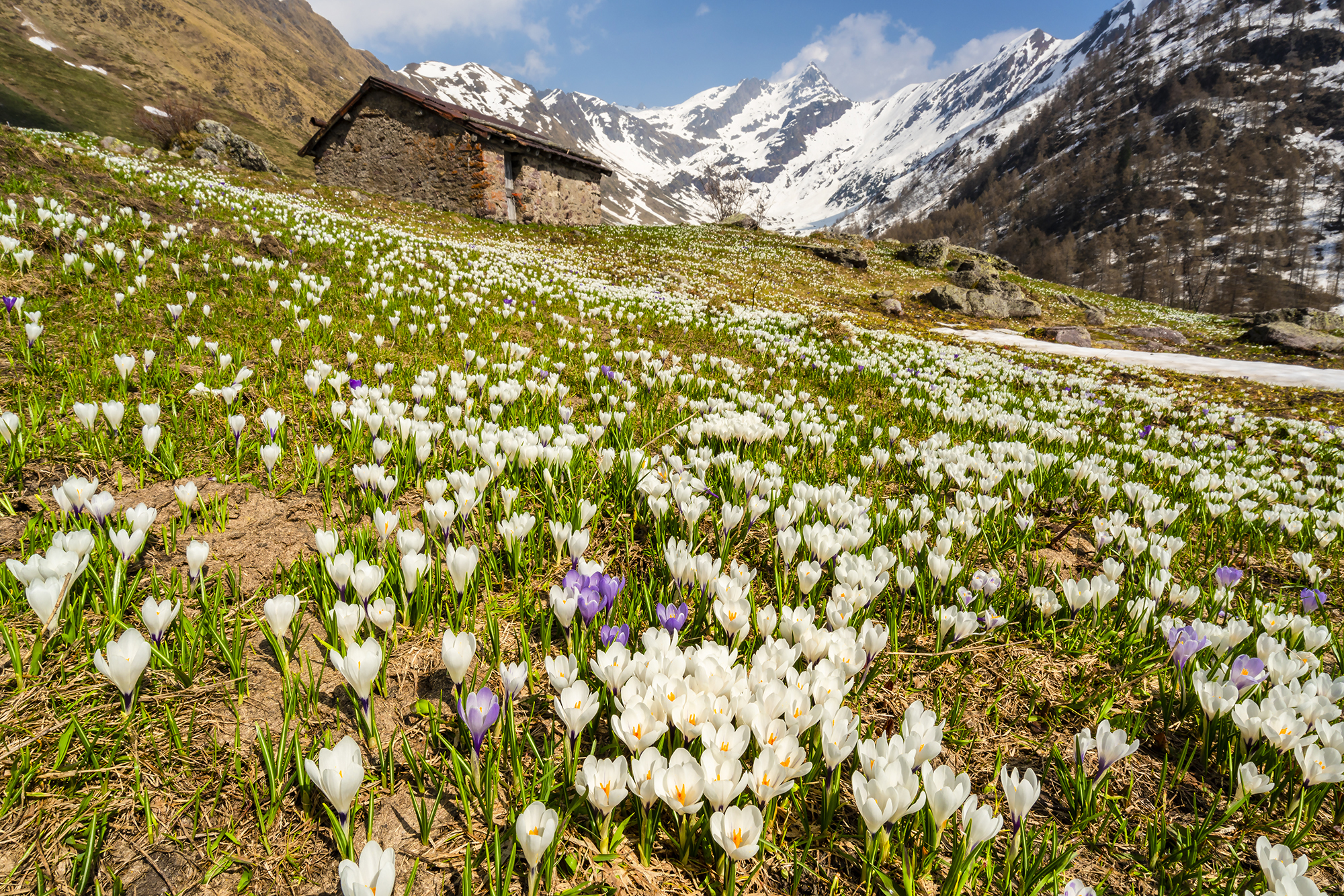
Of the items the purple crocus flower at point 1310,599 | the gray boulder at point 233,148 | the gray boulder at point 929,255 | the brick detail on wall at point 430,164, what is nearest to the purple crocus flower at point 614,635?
the purple crocus flower at point 1310,599

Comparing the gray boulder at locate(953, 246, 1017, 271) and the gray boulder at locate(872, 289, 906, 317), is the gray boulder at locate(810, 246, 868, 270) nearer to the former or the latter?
the gray boulder at locate(872, 289, 906, 317)

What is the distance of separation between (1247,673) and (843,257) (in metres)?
40.3

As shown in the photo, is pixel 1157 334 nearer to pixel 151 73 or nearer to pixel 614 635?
pixel 614 635

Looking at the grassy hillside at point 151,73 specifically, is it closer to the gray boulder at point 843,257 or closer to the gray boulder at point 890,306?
the gray boulder at point 843,257

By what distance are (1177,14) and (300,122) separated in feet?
838

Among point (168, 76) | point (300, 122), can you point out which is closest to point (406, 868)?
point (168, 76)

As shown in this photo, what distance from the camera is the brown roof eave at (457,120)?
2723cm

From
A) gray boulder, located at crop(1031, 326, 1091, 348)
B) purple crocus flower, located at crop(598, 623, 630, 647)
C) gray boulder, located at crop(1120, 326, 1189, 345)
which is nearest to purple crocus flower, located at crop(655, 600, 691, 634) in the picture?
purple crocus flower, located at crop(598, 623, 630, 647)

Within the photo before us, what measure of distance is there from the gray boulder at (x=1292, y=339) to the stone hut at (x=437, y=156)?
3276 cm

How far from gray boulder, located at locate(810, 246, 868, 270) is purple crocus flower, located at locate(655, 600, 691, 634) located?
40.0 m

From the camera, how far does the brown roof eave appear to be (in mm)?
27234

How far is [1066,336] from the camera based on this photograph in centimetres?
1978

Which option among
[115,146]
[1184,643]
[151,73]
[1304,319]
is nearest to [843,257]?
[1304,319]

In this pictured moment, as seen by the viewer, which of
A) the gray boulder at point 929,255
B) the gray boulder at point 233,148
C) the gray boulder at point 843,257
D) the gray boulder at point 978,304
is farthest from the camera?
the gray boulder at point 929,255
